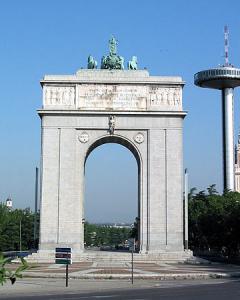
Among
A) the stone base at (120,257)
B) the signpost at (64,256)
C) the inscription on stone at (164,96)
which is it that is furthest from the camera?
the inscription on stone at (164,96)

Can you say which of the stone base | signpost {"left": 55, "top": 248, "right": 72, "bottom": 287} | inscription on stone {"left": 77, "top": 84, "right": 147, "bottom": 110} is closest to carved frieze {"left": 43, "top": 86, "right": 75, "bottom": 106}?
inscription on stone {"left": 77, "top": 84, "right": 147, "bottom": 110}

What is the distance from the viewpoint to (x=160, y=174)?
149ft

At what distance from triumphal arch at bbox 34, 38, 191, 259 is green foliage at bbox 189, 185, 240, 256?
692 cm

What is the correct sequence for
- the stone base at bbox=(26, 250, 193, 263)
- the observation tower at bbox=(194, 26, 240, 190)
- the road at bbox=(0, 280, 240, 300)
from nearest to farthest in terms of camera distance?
the road at bbox=(0, 280, 240, 300) → the stone base at bbox=(26, 250, 193, 263) → the observation tower at bbox=(194, 26, 240, 190)

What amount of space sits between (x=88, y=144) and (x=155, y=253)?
1060 centimetres

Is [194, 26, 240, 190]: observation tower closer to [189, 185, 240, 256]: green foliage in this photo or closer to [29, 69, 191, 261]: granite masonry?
[189, 185, 240, 256]: green foliage

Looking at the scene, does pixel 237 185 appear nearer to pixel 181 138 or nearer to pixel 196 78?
pixel 196 78

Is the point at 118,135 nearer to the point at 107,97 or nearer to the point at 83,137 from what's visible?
the point at 83,137

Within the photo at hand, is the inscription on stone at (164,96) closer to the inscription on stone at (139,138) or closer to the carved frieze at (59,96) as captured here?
the inscription on stone at (139,138)

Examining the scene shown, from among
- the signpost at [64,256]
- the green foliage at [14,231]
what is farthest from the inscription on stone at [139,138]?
the green foliage at [14,231]

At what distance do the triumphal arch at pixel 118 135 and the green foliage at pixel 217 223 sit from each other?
6919 millimetres

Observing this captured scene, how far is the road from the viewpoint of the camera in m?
18.5

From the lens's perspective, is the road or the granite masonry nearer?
the road

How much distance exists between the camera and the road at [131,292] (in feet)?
60.7
